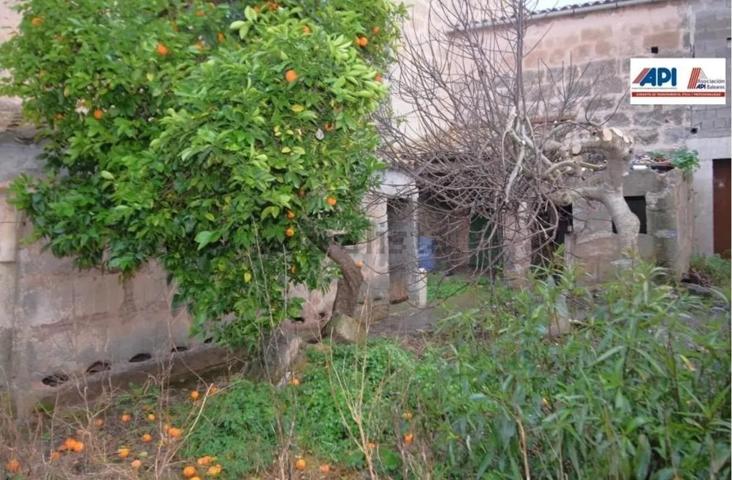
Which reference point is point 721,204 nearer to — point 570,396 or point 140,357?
point 140,357

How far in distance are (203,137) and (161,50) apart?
0.96 metres

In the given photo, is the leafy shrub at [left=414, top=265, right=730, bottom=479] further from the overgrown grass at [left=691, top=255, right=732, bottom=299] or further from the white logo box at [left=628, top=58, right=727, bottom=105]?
the white logo box at [left=628, top=58, right=727, bottom=105]

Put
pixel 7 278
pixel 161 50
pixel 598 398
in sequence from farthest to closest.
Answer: pixel 7 278 → pixel 161 50 → pixel 598 398

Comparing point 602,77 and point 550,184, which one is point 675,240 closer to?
point 602,77

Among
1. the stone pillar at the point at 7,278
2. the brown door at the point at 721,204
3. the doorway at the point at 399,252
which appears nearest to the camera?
the stone pillar at the point at 7,278

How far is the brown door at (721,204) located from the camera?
35.6 ft

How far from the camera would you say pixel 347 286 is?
20.5 ft

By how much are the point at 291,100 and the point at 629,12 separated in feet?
29.2

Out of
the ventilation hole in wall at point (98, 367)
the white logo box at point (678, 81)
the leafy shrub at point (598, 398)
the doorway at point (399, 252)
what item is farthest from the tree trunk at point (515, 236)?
the white logo box at point (678, 81)

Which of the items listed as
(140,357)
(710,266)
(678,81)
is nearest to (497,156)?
(140,357)

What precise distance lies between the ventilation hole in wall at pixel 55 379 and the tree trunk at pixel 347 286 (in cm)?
224

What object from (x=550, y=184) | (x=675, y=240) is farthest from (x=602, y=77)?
(x=550, y=184)

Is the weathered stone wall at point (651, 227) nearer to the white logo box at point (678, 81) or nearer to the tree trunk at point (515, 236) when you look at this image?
the white logo box at point (678, 81)

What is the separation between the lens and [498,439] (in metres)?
2.62
